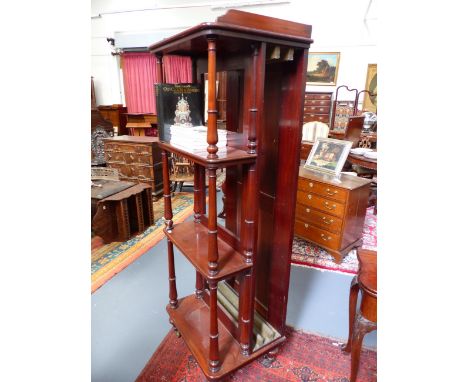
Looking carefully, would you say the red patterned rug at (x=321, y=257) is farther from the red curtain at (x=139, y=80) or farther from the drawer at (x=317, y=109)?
the red curtain at (x=139, y=80)

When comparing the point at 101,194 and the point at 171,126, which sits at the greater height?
the point at 171,126

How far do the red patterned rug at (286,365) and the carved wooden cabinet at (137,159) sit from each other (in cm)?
289

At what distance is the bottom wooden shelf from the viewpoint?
1.53m

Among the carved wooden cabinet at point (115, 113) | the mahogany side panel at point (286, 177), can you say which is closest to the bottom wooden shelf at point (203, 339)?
the mahogany side panel at point (286, 177)

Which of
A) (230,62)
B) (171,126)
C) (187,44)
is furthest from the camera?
(171,126)

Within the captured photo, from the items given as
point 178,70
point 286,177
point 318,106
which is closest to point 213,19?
point 178,70

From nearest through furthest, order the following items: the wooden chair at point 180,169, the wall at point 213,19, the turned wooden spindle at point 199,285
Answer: the turned wooden spindle at point 199,285 < the wooden chair at point 180,169 < the wall at point 213,19

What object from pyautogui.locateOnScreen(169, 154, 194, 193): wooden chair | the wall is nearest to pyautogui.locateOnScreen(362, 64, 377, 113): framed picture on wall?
the wall

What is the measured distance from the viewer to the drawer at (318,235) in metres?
2.78

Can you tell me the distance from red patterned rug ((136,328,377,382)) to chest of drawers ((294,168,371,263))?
1.10 meters
